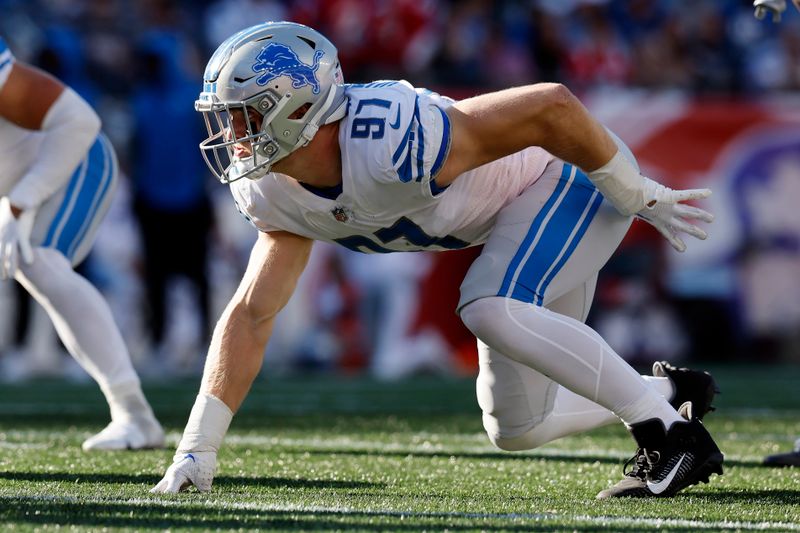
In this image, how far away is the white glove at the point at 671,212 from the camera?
320 cm

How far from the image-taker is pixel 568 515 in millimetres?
2756

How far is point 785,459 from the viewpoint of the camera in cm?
376

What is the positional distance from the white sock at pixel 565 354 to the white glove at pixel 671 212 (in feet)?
1.19

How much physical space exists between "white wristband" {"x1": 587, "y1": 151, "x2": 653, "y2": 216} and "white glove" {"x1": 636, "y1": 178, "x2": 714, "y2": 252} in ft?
0.06

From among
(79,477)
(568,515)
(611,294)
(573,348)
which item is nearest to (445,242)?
(573,348)

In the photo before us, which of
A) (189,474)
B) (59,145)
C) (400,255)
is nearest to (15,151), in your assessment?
(59,145)

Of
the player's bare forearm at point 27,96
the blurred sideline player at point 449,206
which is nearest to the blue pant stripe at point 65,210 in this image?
the player's bare forearm at point 27,96

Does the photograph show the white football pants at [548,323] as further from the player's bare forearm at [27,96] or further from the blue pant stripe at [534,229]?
the player's bare forearm at [27,96]

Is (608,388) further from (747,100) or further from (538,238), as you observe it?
(747,100)

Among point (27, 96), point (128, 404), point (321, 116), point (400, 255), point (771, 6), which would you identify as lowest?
point (400, 255)

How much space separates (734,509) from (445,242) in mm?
893

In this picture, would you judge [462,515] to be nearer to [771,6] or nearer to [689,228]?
[689,228]

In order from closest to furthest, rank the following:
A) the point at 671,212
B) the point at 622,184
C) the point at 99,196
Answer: the point at 622,184
the point at 671,212
the point at 99,196

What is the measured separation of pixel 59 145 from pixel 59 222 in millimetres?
270
